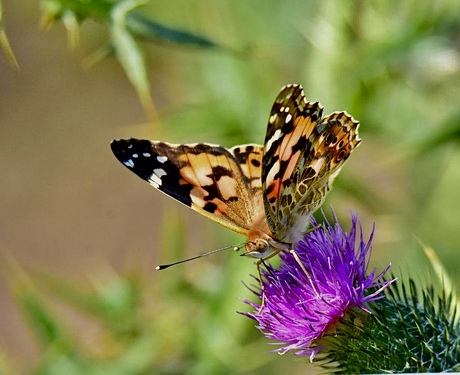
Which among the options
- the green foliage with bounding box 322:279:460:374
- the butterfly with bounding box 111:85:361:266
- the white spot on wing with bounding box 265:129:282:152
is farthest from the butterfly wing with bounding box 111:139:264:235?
the green foliage with bounding box 322:279:460:374

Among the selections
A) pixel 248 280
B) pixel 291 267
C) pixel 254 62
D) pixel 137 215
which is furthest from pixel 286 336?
pixel 137 215

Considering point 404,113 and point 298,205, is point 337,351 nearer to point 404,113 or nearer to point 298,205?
point 298,205

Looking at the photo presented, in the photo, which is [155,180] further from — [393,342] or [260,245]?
[393,342]

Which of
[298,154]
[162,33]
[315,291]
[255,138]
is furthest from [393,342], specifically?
[255,138]

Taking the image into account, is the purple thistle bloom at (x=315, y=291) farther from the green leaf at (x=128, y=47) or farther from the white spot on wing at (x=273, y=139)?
the green leaf at (x=128, y=47)

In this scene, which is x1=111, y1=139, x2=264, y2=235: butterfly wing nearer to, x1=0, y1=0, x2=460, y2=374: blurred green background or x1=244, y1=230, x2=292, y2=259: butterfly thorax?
x1=244, y1=230, x2=292, y2=259: butterfly thorax

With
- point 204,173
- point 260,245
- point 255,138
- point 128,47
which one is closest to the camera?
point 260,245

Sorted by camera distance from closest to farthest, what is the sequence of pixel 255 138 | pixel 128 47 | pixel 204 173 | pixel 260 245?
pixel 260 245
pixel 204 173
pixel 128 47
pixel 255 138

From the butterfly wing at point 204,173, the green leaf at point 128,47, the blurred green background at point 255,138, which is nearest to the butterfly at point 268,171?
the butterfly wing at point 204,173
